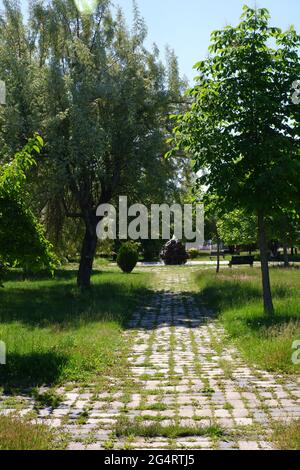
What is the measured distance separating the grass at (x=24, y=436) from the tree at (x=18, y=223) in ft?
13.2

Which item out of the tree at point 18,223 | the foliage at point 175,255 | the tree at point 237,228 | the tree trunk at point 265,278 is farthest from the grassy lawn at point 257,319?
the foliage at point 175,255

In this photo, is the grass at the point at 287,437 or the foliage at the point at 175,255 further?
the foliage at the point at 175,255

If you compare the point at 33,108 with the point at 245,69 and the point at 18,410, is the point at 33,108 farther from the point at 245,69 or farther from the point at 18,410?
the point at 18,410

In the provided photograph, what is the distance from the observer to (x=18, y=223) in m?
9.11

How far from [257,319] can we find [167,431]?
277 inches

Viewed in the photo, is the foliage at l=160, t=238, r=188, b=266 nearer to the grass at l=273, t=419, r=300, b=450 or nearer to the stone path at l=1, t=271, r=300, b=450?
the stone path at l=1, t=271, r=300, b=450

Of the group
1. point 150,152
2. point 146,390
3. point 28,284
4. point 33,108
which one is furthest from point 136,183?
point 146,390

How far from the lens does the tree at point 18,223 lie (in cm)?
899

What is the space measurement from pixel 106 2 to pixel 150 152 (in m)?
6.75

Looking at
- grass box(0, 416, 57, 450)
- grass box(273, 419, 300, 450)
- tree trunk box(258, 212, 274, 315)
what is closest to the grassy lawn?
tree trunk box(258, 212, 274, 315)

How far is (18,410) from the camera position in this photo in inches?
249

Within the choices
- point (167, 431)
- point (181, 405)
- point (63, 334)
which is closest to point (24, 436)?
point (167, 431)

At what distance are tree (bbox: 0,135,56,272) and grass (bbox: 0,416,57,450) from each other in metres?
4.02

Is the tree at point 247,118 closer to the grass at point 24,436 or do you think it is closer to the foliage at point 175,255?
the grass at point 24,436
